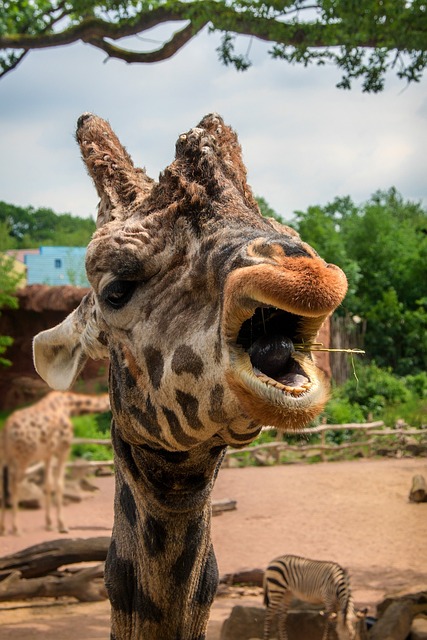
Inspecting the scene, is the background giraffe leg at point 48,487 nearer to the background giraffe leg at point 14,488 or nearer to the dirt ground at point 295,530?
the dirt ground at point 295,530

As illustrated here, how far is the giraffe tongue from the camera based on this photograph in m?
1.50

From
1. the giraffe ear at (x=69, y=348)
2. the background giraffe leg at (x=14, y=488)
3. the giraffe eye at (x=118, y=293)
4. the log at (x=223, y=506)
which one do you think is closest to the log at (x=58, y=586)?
the background giraffe leg at (x=14, y=488)

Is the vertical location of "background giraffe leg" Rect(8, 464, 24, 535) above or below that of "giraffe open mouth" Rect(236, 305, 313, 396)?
below

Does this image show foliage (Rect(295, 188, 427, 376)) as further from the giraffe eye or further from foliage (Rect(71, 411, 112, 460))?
the giraffe eye

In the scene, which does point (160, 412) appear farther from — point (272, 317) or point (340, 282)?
point (340, 282)

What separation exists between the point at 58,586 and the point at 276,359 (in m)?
6.88

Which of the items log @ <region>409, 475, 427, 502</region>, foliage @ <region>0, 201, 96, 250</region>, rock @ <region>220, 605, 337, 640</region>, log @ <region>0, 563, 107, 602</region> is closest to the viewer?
rock @ <region>220, 605, 337, 640</region>

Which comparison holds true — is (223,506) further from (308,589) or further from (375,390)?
(375,390)

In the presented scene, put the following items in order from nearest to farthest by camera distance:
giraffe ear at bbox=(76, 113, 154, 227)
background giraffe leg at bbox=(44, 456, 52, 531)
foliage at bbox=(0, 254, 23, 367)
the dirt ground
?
1. giraffe ear at bbox=(76, 113, 154, 227)
2. the dirt ground
3. background giraffe leg at bbox=(44, 456, 52, 531)
4. foliage at bbox=(0, 254, 23, 367)

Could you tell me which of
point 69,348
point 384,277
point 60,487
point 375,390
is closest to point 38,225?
point 384,277

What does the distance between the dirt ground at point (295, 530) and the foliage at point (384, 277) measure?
11.5 feet

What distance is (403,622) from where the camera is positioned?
604cm

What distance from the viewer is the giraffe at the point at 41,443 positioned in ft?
32.7

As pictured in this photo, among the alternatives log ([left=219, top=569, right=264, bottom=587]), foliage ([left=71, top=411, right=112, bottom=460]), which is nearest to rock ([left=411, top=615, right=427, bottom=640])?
log ([left=219, top=569, right=264, bottom=587])
